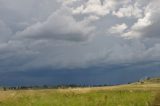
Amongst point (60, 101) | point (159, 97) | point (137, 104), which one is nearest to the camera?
point (159, 97)

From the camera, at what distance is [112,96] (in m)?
47.6

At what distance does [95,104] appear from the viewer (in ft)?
141

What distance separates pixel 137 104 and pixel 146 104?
2.11 metres

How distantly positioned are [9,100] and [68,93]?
8131 mm

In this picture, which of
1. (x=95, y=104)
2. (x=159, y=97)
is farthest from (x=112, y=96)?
(x=159, y=97)

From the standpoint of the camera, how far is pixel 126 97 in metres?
46.9

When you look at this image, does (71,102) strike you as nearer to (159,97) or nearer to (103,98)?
(103,98)

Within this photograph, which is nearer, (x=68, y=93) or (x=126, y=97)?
(x=126, y=97)

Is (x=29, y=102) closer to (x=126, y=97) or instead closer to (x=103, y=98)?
(x=103, y=98)

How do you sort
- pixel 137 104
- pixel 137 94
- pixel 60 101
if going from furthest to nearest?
pixel 137 94, pixel 60 101, pixel 137 104

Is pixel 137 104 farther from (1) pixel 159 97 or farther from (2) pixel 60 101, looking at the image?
(2) pixel 60 101

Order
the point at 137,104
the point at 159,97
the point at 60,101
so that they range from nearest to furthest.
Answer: the point at 159,97, the point at 137,104, the point at 60,101

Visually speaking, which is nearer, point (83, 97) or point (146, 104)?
point (146, 104)

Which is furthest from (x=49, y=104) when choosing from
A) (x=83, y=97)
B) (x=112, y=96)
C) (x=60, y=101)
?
(x=112, y=96)
